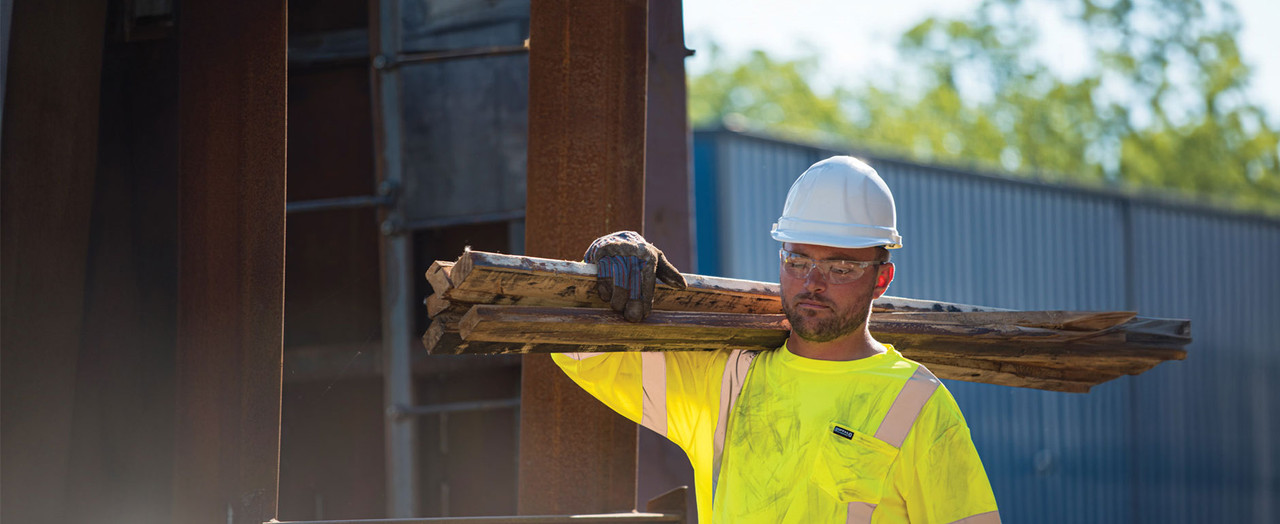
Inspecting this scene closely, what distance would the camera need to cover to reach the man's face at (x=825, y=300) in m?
3.16

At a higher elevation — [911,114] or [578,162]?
[911,114]

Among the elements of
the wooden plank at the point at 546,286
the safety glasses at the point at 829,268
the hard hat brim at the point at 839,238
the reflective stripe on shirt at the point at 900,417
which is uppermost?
the hard hat brim at the point at 839,238

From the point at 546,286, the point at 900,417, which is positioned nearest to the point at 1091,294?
the point at 900,417

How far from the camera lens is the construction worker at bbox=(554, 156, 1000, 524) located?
2986mm

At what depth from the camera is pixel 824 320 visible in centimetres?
315

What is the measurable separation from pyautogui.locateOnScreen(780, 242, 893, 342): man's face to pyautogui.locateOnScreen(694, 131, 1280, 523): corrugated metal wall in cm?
851

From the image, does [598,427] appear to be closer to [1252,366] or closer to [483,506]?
[483,506]

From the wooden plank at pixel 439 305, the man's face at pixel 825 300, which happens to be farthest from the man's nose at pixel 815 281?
the wooden plank at pixel 439 305

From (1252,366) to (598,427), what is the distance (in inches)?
529

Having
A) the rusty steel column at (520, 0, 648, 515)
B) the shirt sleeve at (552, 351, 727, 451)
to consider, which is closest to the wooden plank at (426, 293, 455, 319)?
the shirt sleeve at (552, 351, 727, 451)

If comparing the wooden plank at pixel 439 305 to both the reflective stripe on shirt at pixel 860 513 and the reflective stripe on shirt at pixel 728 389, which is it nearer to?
the reflective stripe on shirt at pixel 728 389

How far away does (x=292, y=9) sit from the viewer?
5086 millimetres

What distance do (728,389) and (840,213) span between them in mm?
571

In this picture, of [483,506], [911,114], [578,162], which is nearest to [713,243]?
[483,506]
